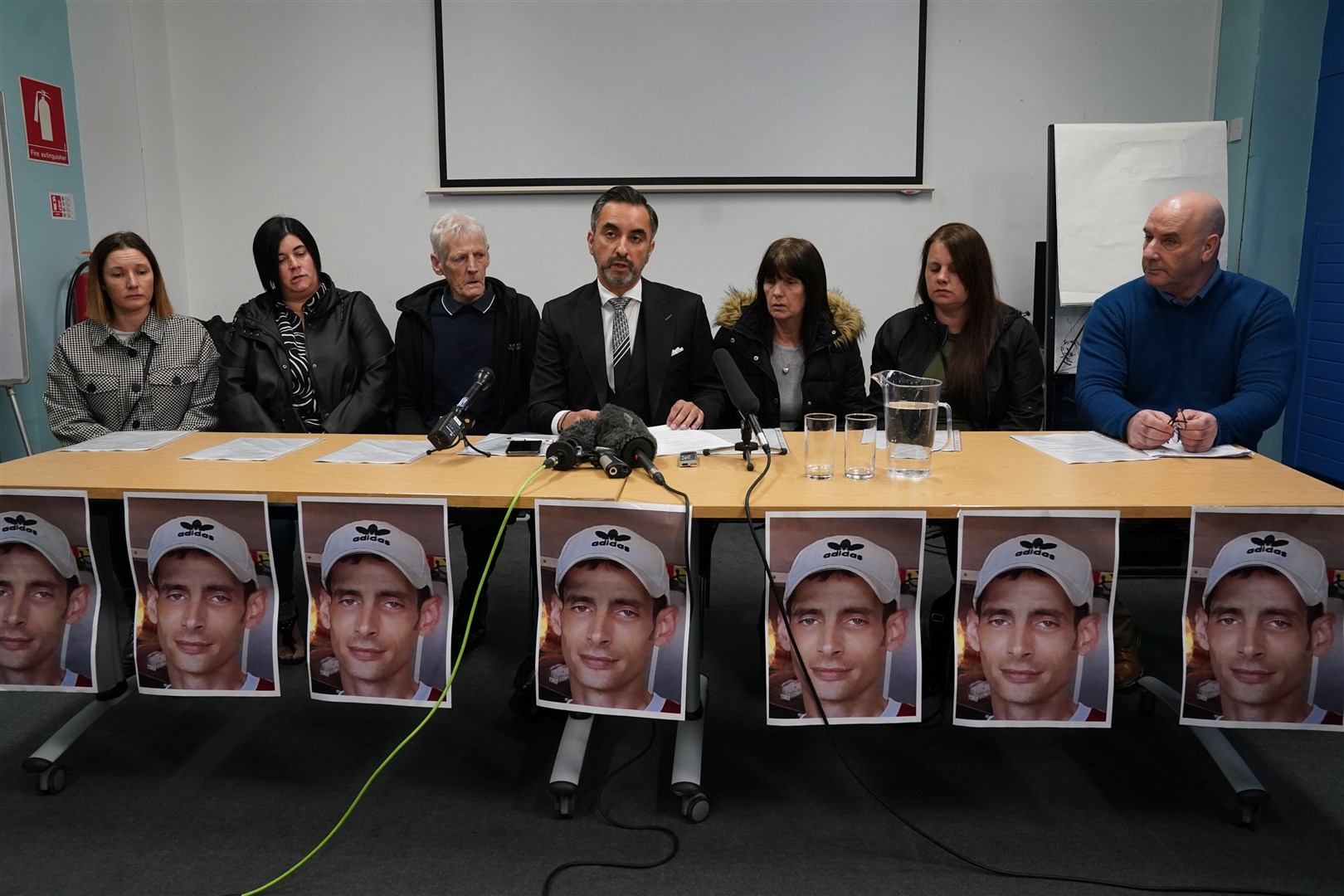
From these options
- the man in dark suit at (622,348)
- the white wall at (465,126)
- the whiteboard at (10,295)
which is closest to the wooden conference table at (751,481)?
the man in dark suit at (622,348)

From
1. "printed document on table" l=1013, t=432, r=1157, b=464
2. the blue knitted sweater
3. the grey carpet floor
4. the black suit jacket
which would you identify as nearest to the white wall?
the black suit jacket

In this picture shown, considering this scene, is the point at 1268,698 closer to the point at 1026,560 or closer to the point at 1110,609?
the point at 1110,609

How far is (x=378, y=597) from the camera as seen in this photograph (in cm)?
179

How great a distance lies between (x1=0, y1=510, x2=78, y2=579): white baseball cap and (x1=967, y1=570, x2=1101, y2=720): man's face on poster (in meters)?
1.68

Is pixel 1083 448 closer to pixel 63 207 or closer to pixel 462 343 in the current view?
pixel 462 343

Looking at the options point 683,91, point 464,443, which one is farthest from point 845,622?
point 683,91

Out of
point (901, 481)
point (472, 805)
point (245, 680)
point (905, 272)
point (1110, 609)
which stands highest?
point (905, 272)

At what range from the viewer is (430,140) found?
4188 millimetres

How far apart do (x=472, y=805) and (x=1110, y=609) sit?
4.06 ft

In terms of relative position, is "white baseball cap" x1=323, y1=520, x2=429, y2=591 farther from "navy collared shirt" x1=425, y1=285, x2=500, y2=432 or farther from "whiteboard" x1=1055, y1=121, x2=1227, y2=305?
"whiteboard" x1=1055, y1=121, x2=1227, y2=305

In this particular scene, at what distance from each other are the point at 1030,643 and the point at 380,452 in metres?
1.35

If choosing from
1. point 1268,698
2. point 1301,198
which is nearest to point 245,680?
point 1268,698

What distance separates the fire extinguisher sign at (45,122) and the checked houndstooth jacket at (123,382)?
3.95 ft

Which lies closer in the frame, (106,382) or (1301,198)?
(106,382)
